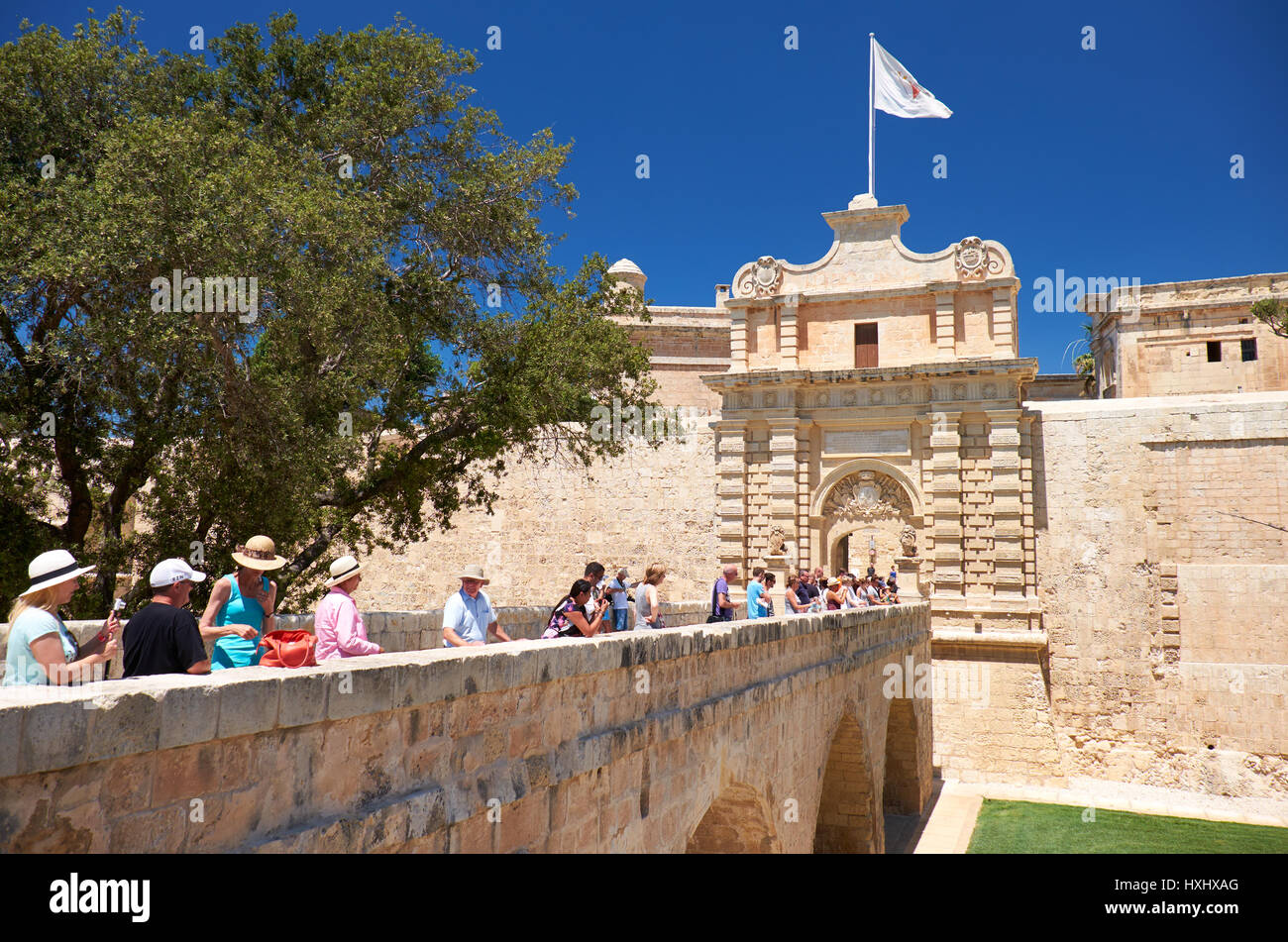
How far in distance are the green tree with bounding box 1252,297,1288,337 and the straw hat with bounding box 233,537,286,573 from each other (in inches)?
1002

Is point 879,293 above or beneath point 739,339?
above

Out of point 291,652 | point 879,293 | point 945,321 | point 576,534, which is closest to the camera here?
point 291,652

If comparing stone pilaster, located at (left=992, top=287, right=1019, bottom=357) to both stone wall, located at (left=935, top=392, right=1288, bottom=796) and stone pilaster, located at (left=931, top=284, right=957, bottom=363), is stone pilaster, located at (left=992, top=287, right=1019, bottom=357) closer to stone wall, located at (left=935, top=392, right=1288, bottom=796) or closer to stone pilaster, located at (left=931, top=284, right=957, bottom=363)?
stone pilaster, located at (left=931, top=284, right=957, bottom=363)

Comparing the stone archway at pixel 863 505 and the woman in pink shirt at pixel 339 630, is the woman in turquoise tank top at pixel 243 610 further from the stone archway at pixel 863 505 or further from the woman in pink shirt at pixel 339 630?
the stone archway at pixel 863 505

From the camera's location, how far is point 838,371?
1981cm

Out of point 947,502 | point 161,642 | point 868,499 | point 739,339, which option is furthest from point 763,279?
point 161,642

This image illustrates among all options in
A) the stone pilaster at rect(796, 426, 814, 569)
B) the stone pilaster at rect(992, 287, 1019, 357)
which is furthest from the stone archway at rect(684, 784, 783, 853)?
the stone pilaster at rect(992, 287, 1019, 357)

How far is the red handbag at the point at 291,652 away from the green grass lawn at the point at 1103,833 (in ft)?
42.6

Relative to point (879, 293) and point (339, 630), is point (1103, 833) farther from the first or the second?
point (339, 630)

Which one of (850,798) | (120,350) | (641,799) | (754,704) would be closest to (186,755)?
(641,799)

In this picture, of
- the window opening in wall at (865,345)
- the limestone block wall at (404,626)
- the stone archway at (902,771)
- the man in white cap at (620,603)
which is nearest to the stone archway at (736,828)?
the man in white cap at (620,603)

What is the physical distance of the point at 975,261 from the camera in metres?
19.5

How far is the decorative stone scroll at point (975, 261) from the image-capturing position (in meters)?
19.3

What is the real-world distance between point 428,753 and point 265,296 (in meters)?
8.10
